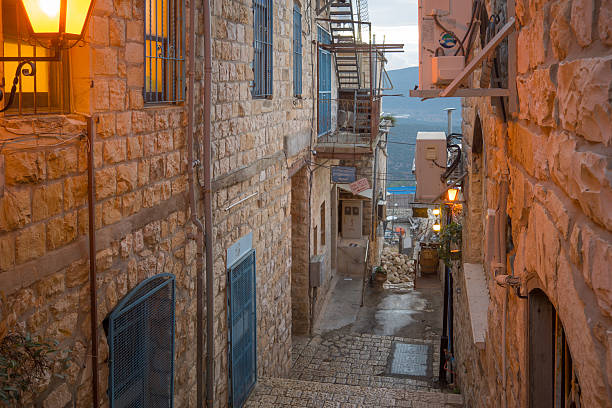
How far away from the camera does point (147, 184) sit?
528cm

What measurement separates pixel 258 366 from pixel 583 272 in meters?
7.30

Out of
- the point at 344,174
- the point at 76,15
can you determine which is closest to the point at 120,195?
the point at 76,15

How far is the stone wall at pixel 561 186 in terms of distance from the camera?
185cm

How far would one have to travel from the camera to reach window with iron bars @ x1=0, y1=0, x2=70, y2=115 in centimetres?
365

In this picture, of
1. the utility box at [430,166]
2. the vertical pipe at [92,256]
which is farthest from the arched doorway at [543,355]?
the utility box at [430,166]

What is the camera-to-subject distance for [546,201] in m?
2.76

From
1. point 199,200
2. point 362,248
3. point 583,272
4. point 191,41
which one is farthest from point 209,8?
point 362,248

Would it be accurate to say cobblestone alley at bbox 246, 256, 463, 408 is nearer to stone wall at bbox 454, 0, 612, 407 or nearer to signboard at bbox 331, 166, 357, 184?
signboard at bbox 331, 166, 357, 184

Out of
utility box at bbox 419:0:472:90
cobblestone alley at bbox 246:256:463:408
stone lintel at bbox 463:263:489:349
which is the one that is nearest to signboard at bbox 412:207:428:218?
cobblestone alley at bbox 246:256:463:408

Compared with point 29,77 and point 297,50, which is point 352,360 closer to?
point 297,50

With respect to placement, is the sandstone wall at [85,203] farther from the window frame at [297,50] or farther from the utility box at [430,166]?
the window frame at [297,50]

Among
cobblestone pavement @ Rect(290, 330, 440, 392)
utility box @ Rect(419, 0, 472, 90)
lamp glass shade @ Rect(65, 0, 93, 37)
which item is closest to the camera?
lamp glass shade @ Rect(65, 0, 93, 37)

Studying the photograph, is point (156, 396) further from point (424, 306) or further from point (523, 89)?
point (424, 306)

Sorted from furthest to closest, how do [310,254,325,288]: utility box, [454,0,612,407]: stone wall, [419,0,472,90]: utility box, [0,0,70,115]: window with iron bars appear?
1. [310,254,325,288]: utility box
2. [419,0,472,90]: utility box
3. [0,0,70,115]: window with iron bars
4. [454,0,612,407]: stone wall
